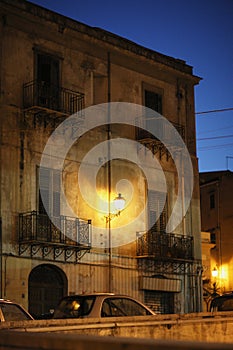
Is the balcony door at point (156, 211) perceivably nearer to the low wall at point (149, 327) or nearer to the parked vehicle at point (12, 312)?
the parked vehicle at point (12, 312)

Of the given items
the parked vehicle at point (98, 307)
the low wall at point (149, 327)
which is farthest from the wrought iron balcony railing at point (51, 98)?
the low wall at point (149, 327)

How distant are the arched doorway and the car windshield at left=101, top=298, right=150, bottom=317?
790cm

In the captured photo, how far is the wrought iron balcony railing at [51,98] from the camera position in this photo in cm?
2303

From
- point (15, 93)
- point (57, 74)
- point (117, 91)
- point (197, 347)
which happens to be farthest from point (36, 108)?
point (197, 347)

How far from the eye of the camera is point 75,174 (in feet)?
79.6

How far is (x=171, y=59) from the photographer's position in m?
29.3

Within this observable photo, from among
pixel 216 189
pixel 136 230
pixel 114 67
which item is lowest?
pixel 136 230

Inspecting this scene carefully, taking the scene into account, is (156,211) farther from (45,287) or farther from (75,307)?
(75,307)

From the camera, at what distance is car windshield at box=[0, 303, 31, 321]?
13.3 meters

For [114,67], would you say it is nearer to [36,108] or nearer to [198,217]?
[36,108]

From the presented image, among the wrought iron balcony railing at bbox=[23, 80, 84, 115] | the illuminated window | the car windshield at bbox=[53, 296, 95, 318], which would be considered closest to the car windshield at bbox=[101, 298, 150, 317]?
the car windshield at bbox=[53, 296, 95, 318]

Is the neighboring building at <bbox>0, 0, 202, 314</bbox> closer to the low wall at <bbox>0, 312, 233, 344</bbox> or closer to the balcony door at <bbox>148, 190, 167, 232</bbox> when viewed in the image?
the balcony door at <bbox>148, 190, 167, 232</bbox>

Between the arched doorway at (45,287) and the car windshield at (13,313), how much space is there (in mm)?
8442

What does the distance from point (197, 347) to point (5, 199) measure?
18.9 metres
